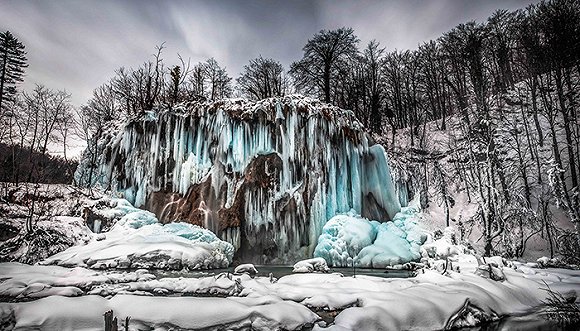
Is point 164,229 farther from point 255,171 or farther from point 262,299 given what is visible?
point 262,299

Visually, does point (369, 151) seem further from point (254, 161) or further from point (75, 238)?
point (75, 238)

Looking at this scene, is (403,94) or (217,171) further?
(403,94)

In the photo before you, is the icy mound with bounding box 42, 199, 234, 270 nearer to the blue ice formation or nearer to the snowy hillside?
the blue ice formation

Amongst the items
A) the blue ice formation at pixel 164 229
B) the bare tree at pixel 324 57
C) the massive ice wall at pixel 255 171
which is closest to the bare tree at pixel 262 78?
the bare tree at pixel 324 57

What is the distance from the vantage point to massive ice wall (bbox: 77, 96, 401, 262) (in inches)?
498

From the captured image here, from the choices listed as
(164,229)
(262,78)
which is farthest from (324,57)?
(164,229)

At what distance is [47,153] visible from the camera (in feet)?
59.9

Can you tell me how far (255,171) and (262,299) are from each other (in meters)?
7.93

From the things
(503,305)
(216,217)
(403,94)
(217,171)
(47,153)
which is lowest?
(503,305)

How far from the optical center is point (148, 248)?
9.33 m

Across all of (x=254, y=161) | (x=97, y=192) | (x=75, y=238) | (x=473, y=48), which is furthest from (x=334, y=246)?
(x=473, y=48)

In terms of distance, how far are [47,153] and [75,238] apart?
11.1m

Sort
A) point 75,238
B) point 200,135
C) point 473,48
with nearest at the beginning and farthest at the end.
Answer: point 75,238
point 200,135
point 473,48

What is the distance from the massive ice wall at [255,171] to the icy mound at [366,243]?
76 centimetres
